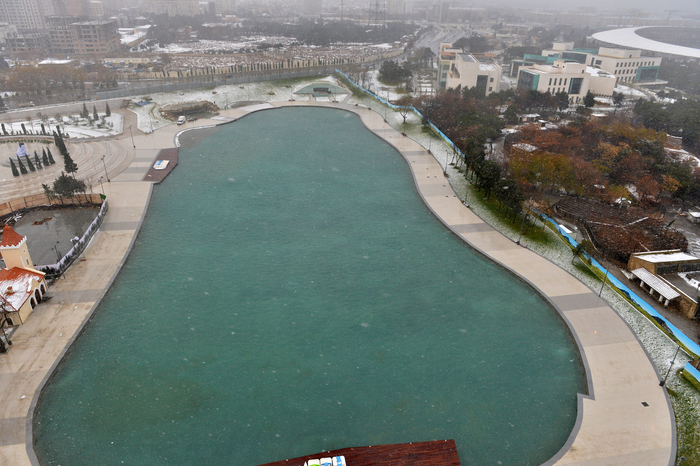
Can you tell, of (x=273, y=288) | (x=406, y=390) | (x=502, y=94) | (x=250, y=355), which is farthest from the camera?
(x=502, y=94)

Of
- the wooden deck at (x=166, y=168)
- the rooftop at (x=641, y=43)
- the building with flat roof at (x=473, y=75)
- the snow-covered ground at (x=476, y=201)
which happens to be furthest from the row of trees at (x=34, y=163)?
the rooftop at (x=641, y=43)

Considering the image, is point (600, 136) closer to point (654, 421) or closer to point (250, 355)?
point (654, 421)

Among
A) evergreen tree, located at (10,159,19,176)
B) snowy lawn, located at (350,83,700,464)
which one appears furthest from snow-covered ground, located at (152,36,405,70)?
snowy lawn, located at (350,83,700,464)

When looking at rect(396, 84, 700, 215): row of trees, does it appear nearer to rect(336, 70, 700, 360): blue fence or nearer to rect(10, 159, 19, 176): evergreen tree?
rect(336, 70, 700, 360): blue fence

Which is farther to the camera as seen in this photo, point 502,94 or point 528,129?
point 502,94

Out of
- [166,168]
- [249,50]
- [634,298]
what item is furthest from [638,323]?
[249,50]

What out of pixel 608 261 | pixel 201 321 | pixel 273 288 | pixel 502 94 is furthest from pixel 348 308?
pixel 502 94

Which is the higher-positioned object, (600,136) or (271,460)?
(600,136)

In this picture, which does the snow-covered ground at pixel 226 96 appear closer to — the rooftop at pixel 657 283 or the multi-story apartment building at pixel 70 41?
the rooftop at pixel 657 283
